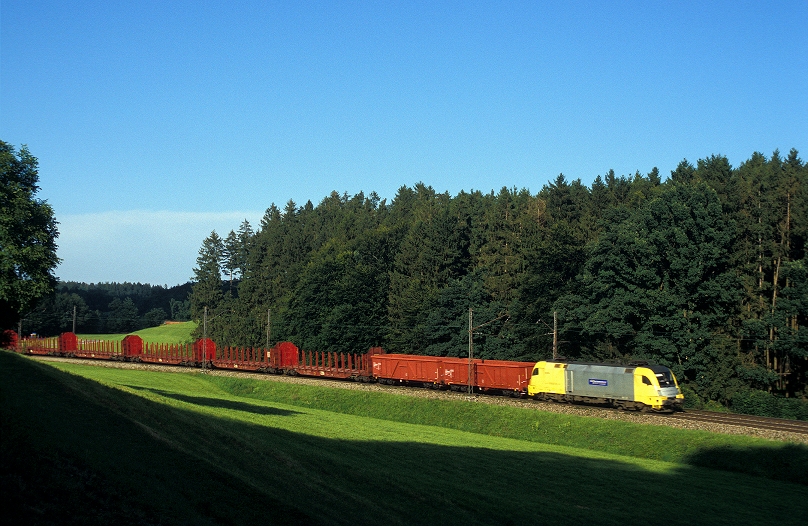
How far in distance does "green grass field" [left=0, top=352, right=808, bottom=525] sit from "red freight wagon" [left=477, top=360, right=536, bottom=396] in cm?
489

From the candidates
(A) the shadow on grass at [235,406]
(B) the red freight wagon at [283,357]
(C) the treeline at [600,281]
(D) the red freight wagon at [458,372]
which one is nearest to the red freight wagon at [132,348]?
(C) the treeline at [600,281]

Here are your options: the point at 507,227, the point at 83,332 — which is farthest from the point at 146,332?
the point at 507,227

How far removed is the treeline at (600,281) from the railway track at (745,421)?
44.4 feet

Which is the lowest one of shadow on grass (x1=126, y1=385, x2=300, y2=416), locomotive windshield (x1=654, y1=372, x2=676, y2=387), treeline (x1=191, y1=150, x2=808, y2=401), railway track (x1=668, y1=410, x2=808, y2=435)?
railway track (x1=668, y1=410, x2=808, y2=435)

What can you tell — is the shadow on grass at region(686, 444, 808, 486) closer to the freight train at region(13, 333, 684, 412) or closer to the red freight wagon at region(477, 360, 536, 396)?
the freight train at region(13, 333, 684, 412)

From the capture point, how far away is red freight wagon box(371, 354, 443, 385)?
5878cm

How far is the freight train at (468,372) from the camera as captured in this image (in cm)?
4619

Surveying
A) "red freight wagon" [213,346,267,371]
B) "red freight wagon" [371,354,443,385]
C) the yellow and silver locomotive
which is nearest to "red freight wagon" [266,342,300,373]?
"red freight wagon" [213,346,267,371]

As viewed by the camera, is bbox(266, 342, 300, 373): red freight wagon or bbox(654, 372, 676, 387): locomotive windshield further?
bbox(266, 342, 300, 373): red freight wagon

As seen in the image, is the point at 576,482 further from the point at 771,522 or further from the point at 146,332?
the point at 146,332

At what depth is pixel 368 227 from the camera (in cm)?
13925

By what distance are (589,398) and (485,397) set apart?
8149 mm

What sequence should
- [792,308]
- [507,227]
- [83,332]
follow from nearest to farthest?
[792,308]
[507,227]
[83,332]

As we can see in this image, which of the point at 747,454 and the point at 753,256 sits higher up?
the point at 753,256
